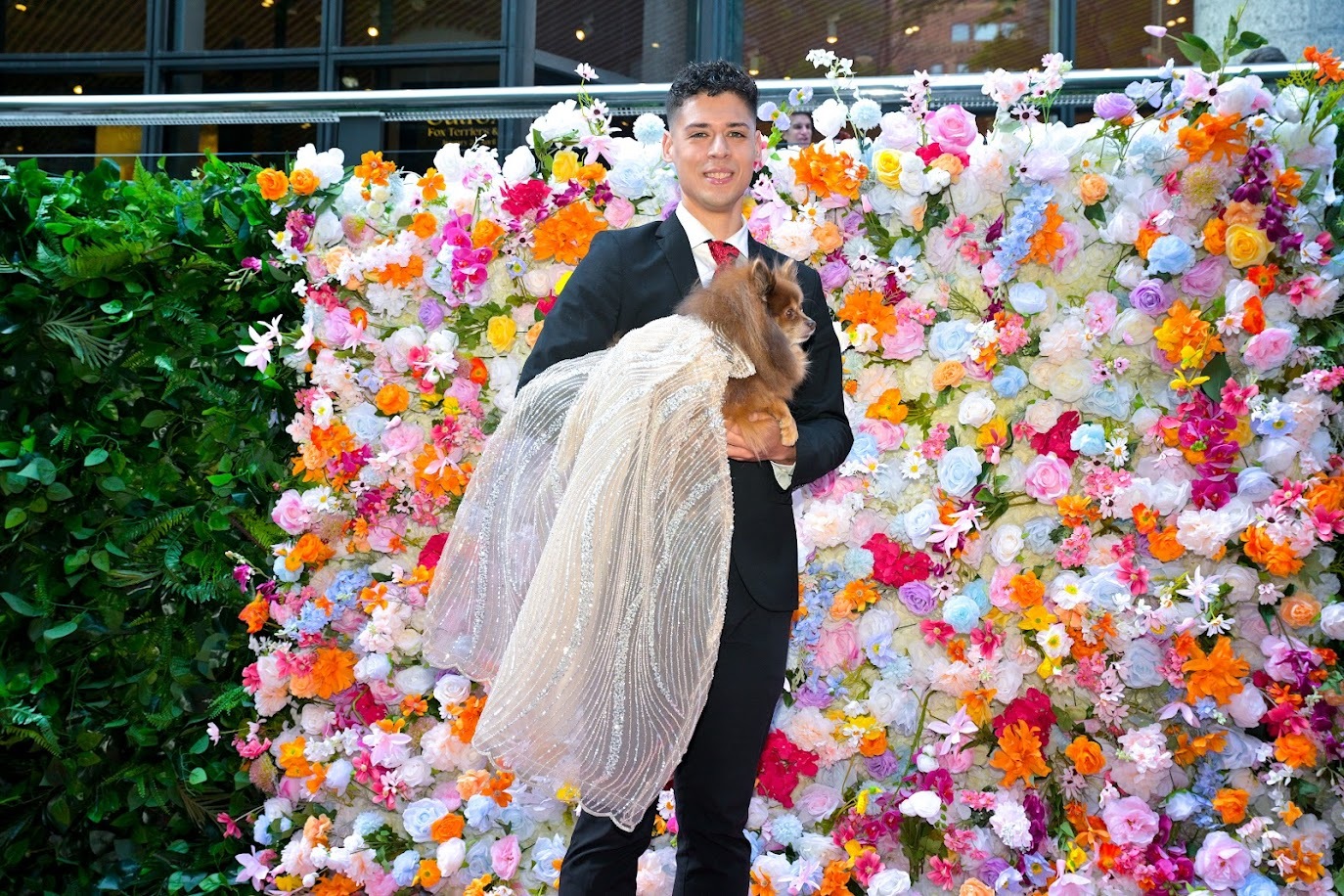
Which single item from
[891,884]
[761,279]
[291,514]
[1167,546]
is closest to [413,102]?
[291,514]

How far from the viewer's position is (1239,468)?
2816 mm

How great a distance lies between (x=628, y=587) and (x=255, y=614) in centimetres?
153

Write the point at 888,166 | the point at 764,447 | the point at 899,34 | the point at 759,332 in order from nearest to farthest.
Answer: the point at 759,332
the point at 764,447
the point at 888,166
the point at 899,34

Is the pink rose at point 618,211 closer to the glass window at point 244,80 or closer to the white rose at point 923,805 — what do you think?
the white rose at point 923,805

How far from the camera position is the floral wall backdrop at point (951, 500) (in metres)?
2.76

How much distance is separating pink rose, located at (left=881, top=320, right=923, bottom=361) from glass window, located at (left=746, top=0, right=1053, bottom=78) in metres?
4.05

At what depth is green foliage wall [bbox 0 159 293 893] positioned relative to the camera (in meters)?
3.04

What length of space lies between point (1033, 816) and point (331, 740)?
167 cm

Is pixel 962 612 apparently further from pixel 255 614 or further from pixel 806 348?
pixel 255 614

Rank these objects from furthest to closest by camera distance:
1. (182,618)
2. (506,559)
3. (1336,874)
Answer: (182,618), (1336,874), (506,559)

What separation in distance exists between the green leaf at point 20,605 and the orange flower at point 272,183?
1.13 metres

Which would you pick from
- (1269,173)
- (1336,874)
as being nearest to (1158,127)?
(1269,173)

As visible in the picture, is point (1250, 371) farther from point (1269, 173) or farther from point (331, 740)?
point (331, 740)

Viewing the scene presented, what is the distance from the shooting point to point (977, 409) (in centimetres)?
289
